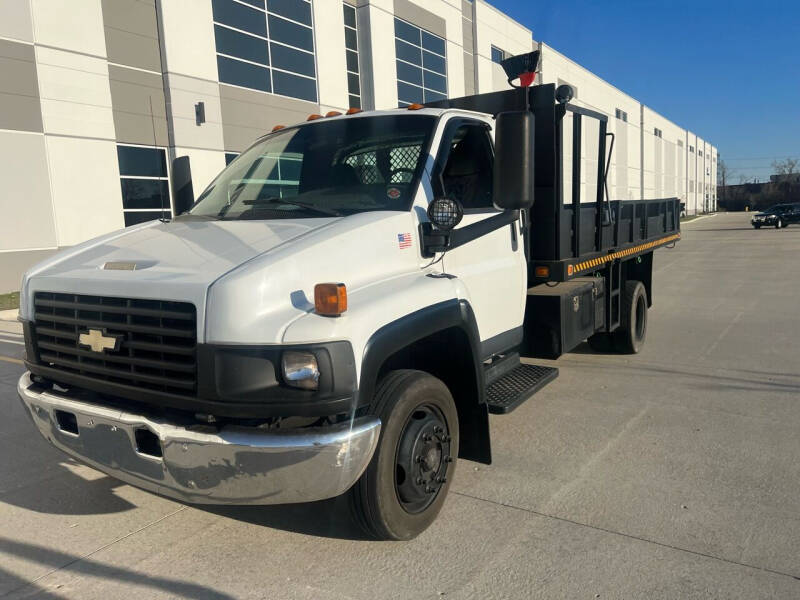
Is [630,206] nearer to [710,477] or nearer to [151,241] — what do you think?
[710,477]

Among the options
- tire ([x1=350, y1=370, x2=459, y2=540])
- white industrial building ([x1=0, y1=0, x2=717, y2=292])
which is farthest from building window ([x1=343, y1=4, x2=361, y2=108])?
tire ([x1=350, y1=370, x2=459, y2=540])

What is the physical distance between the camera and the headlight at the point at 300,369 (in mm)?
2562

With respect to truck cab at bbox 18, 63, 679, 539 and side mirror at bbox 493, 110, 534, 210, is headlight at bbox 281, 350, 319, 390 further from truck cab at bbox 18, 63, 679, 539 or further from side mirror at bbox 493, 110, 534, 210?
side mirror at bbox 493, 110, 534, 210

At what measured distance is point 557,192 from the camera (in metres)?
4.84

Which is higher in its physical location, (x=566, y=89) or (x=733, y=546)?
(x=566, y=89)

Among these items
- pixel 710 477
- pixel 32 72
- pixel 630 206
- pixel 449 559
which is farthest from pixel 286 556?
pixel 32 72

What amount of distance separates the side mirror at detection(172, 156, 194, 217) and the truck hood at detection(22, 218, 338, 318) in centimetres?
107

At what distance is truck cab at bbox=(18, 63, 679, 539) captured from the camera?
259cm

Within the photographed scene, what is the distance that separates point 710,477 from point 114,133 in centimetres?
1735

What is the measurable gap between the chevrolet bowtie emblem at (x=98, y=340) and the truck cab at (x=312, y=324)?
0.04 feet

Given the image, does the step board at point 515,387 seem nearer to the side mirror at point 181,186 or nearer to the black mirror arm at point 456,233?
the black mirror arm at point 456,233

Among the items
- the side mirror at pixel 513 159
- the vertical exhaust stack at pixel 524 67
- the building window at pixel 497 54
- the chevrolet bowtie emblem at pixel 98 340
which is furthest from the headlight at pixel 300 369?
the building window at pixel 497 54

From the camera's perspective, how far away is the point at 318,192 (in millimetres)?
3812

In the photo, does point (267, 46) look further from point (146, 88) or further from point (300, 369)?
point (300, 369)
